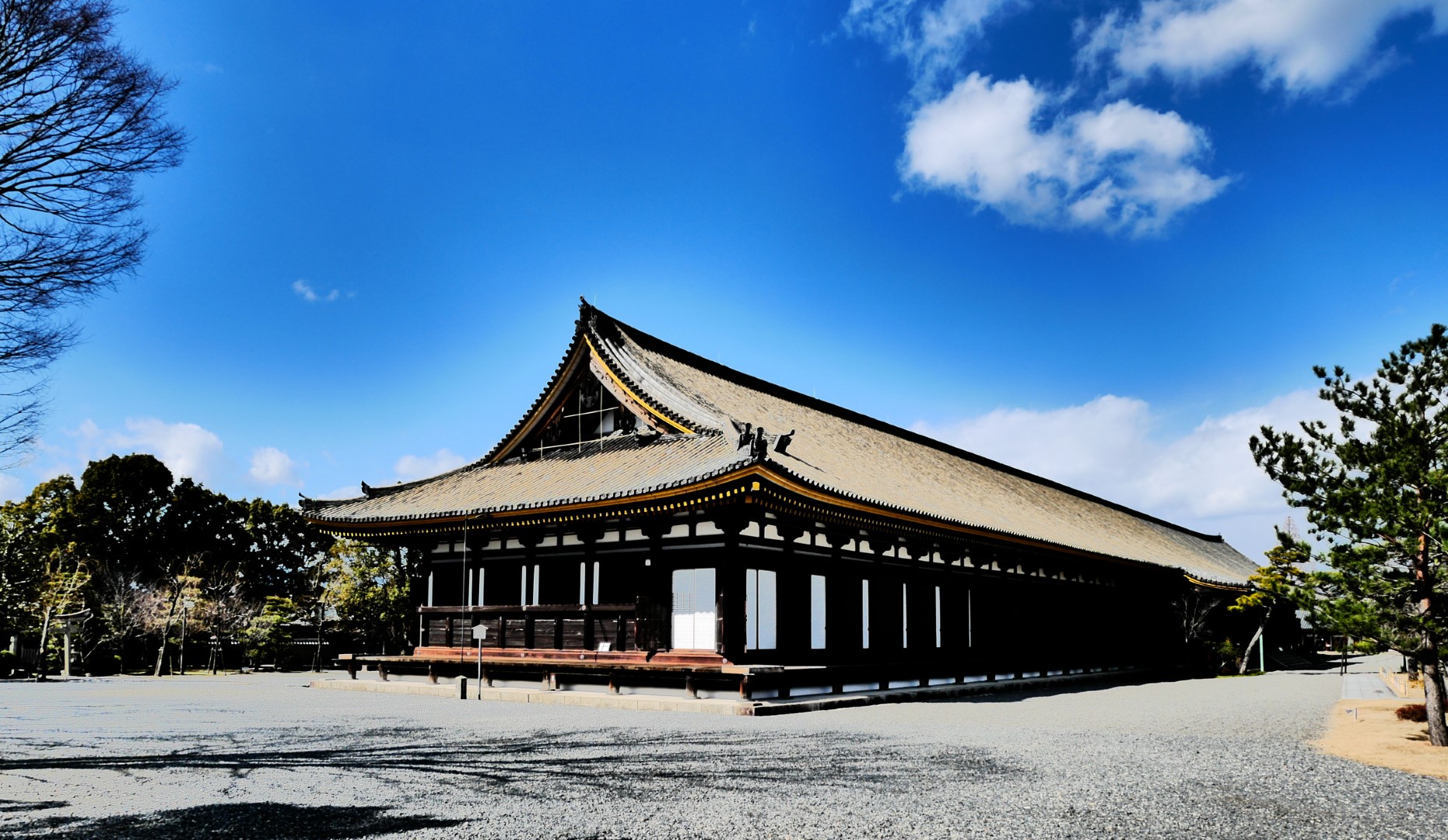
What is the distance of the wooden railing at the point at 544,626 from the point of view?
19.6m

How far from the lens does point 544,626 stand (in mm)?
20891

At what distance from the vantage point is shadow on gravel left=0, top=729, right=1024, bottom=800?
9.05m

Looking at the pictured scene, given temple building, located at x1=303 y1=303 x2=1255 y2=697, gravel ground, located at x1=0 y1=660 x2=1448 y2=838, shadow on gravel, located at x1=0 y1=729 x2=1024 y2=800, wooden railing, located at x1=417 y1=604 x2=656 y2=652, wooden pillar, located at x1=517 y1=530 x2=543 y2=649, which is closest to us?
gravel ground, located at x1=0 y1=660 x2=1448 y2=838

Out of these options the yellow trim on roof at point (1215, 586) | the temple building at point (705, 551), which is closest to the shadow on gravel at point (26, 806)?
the temple building at point (705, 551)

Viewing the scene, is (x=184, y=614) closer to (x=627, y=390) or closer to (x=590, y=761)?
(x=627, y=390)

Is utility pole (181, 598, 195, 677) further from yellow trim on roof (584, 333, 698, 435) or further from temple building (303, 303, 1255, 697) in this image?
yellow trim on roof (584, 333, 698, 435)

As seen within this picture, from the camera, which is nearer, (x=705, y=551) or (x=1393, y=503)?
(x=1393, y=503)

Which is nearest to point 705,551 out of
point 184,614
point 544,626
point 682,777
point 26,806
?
point 544,626

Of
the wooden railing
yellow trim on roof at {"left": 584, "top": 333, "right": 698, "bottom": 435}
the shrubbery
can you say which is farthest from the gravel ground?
yellow trim on roof at {"left": 584, "top": 333, "right": 698, "bottom": 435}

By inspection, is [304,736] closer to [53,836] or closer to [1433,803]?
[53,836]

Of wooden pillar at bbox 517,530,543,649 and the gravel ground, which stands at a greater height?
wooden pillar at bbox 517,530,543,649

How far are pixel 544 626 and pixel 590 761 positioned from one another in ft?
35.7

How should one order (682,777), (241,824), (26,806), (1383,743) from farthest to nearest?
(1383,743), (682,777), (26,806), (241,824)

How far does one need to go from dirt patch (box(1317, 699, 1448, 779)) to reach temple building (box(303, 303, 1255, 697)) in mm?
8174
